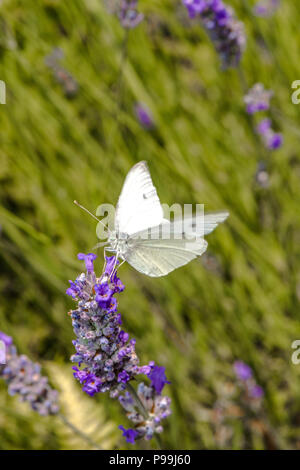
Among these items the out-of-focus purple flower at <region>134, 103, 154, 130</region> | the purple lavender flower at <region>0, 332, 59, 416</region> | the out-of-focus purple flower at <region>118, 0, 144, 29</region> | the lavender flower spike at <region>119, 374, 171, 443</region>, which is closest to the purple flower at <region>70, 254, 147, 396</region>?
the lavender flower spike at <region>119, 374, 171, 443</region>

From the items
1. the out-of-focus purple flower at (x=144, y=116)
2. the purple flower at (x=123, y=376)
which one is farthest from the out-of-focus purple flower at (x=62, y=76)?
the purple flower at (x=123, y=376)

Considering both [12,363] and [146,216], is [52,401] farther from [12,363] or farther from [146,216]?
[146,216]

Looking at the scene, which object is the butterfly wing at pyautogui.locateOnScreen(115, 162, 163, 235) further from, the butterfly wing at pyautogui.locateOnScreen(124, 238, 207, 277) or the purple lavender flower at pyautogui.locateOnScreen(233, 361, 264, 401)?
the purple lavender flower at pyautogui.locateOnScreen(233, 361, 264, 401)

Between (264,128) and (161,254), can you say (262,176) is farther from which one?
(161,254)

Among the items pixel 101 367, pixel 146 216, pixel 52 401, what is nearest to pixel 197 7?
pixel 146 216

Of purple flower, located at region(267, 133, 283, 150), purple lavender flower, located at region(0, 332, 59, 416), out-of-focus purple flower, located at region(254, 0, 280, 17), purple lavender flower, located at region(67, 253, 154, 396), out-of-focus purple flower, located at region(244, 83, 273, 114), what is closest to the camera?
purple lavender flower, located at region(67, 253, 154, 396)

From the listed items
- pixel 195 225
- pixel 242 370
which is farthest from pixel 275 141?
pixel 242 370
